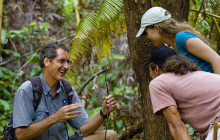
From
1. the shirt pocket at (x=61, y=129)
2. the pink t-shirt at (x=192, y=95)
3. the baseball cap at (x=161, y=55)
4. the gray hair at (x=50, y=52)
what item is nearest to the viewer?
the pink t-shirt at (x=192, y=95)

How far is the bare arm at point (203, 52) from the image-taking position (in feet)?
9.12

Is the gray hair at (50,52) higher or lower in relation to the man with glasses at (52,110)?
higher

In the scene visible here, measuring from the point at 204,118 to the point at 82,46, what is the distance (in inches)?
128

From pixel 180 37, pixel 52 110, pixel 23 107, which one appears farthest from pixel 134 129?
pixel 180 37

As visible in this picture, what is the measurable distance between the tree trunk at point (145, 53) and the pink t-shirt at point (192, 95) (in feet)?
3.50

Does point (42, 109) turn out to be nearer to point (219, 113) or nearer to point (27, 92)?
point (27, 92)

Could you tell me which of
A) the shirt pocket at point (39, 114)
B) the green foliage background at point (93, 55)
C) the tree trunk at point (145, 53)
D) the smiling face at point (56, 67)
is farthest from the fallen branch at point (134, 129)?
the shirt pocket at point (39, 114)

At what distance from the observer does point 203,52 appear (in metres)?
2.82

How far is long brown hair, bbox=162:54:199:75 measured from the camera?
2.55 metres

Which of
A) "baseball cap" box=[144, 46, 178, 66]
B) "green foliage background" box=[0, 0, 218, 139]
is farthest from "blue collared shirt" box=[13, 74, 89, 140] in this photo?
"baseball cap" box=[144, 46, 178, 66]

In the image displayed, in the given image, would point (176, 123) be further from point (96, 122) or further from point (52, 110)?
point (52, 110)

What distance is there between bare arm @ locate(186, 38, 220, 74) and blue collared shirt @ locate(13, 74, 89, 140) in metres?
1.64

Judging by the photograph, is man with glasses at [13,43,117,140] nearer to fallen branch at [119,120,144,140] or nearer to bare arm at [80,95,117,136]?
bare arm at [80,95,117,136]

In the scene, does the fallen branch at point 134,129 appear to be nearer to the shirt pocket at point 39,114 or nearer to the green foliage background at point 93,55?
the green foliage background at point 93,55
